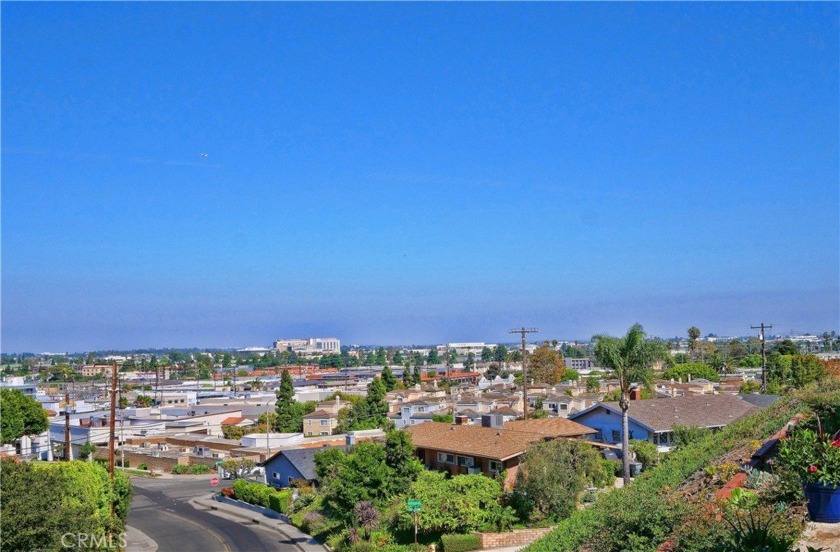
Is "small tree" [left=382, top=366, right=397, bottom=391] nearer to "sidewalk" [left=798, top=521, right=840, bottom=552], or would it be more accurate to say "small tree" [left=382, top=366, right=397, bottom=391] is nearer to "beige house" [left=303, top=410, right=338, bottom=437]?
"beige house" [left=303, top=410, right=338, bottom=437]

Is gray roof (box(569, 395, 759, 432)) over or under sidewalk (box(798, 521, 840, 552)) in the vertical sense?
under

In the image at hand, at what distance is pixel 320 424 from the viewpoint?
85.6m

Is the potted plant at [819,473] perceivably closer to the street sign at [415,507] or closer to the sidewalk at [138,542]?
the street sign at [415,507]

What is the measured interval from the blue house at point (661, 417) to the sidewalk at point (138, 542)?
27.8 meters

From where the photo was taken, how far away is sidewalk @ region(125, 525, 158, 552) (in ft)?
122

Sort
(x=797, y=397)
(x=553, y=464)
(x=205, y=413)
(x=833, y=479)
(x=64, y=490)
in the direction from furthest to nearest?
1. (x=205, y=413)
2. (x=553, y=464)
3. (x=64, y=490)
4. (x=797, y=397)
5. (x=833, y=479)

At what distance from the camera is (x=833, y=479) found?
424 inches

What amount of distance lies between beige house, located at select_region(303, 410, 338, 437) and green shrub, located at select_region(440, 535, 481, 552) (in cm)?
5512

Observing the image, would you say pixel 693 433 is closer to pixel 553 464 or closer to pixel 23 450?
pixel 553 464

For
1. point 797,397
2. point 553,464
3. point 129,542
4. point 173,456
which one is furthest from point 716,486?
point 173,456

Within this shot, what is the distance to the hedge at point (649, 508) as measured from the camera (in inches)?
487

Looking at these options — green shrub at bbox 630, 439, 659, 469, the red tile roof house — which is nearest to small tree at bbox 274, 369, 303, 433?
the red tile roof house

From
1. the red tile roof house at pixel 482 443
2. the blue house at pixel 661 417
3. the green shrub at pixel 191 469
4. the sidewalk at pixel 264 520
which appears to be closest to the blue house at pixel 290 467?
the sidewalk at pixel 264 520

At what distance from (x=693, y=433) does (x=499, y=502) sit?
40.9 feet
